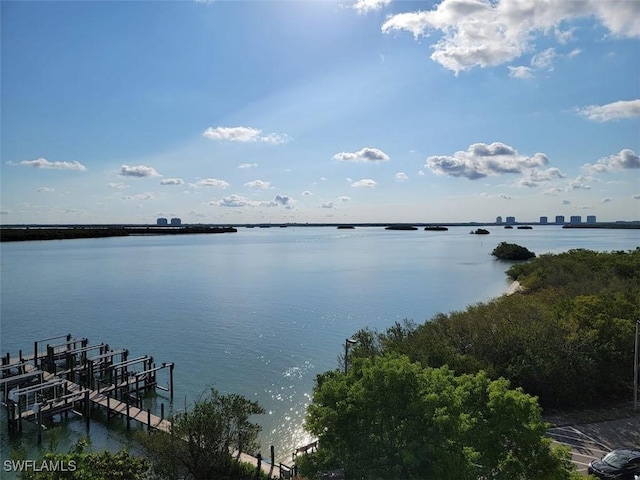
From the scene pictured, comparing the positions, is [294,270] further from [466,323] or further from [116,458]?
[116,458]

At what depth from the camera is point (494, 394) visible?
13.8m

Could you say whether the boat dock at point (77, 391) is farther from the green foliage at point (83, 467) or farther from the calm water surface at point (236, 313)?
the green foliage at point (83, 467)

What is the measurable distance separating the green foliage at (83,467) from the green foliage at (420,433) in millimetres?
4916

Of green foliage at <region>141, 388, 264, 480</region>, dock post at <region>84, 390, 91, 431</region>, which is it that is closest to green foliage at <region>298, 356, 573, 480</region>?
green foliage at <region>141, 388, 264, 480</region>

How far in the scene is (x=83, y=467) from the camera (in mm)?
10961

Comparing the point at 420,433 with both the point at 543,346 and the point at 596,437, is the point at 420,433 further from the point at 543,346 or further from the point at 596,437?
the point at 543,346

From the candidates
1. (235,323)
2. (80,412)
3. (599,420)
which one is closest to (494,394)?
(599,420)

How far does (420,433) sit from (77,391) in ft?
79.3

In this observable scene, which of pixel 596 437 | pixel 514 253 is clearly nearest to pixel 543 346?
pixel 596 437

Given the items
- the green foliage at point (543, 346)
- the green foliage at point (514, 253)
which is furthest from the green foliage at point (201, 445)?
the green foliage at point (514, 253)

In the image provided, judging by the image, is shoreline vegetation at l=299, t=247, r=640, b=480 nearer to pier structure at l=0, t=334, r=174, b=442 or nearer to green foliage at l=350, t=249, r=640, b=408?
green foliage at l=350, t=249, r=640, b=408

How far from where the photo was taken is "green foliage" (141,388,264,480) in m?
16.8

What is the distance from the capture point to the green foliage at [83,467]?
10.8 metres

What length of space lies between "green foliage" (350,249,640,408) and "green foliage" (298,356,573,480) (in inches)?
320
